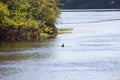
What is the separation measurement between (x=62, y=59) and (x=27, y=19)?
24728mm

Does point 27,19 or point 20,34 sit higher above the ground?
point 27,19

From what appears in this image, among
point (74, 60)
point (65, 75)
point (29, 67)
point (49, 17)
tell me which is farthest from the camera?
point (49, 17)

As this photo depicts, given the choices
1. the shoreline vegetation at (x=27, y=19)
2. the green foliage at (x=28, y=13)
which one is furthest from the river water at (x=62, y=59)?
the green foliage at (x=28, y=13)

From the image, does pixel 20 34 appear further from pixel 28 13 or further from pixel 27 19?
pixel 28 13

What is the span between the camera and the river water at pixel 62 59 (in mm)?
44594

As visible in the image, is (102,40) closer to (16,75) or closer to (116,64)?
(116,64)

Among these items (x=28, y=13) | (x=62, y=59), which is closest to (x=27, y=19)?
(x=28, y=13)

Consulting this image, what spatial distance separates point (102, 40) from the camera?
74.1 m

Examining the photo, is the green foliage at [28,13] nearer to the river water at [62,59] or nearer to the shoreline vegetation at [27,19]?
the shoreline vegetation at [27,19]

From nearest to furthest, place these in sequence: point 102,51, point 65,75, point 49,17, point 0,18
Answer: point 65,75 < point 102,51 < point 0,18 < point 49,17

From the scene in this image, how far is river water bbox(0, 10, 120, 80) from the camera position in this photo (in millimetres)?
44594

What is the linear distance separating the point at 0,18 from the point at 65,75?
1233 inches

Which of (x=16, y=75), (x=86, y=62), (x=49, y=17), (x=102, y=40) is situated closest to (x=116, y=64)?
(x=86, y=62)

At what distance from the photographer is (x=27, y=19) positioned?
7769cm
